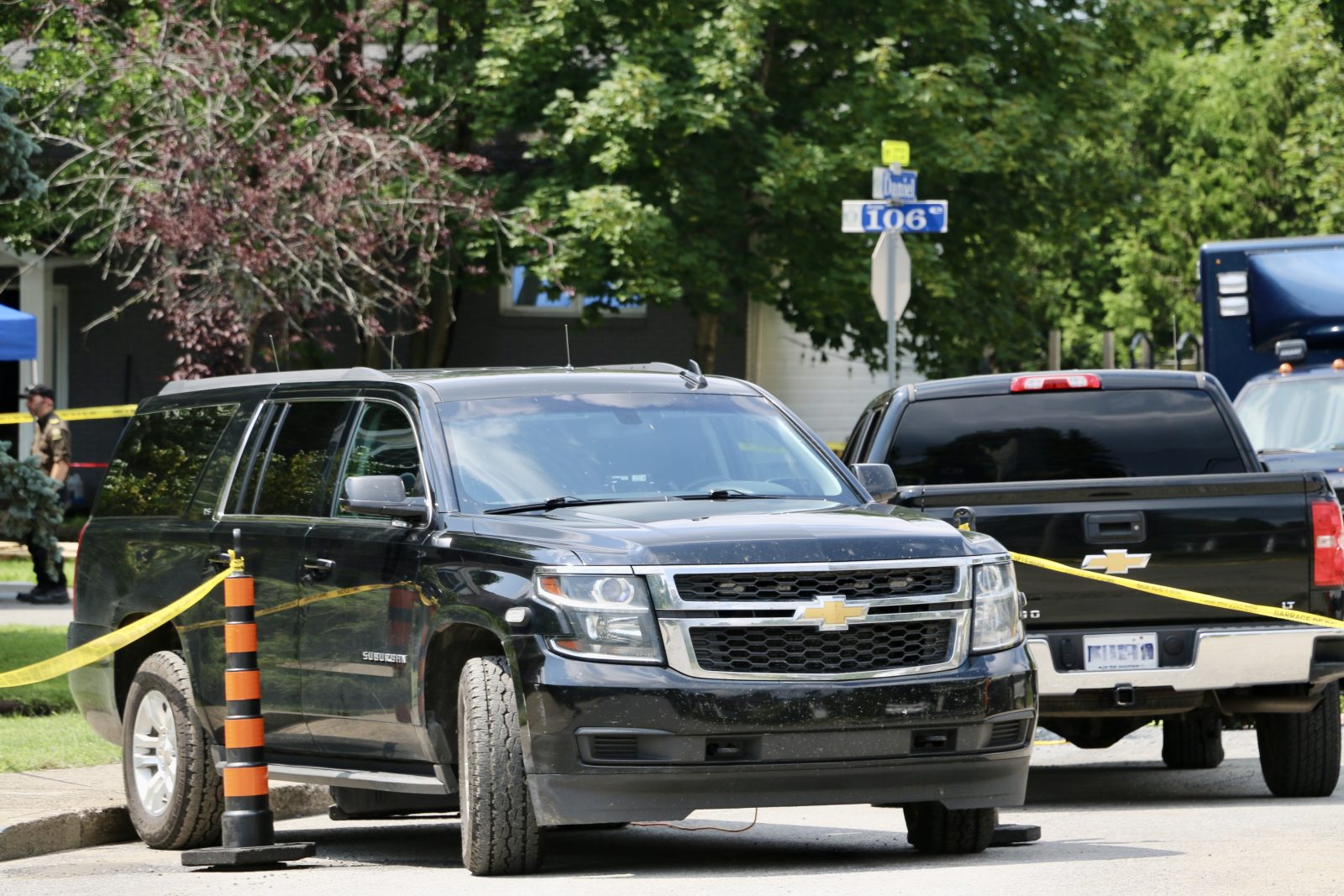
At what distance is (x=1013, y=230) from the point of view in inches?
1160

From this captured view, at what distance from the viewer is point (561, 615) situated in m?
7.79

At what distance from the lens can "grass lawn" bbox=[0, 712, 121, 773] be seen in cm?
1139

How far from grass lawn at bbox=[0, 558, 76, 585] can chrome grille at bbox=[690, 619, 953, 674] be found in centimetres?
1558

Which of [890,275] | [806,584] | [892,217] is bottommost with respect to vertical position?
[806,584]

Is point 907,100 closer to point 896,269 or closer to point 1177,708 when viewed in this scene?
point 896,269

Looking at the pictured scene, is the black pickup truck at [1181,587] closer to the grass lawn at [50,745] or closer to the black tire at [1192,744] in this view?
the black tire at [1192,744]

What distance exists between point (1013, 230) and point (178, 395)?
20.1m

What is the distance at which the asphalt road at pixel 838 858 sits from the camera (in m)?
7.75

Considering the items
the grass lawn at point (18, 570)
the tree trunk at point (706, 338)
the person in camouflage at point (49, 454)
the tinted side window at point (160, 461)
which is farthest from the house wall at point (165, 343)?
the tinted side window at point (160, 461)

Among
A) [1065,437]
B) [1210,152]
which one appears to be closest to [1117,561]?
[1065,437]

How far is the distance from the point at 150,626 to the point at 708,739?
291 centimetres

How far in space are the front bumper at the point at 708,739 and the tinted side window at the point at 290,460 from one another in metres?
1.92

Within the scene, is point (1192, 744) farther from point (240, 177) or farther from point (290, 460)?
point (240, 177)

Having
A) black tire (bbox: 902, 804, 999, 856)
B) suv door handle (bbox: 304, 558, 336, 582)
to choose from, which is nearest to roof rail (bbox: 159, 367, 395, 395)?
suv door handle (bbox: 304, 558, 336, 582)
